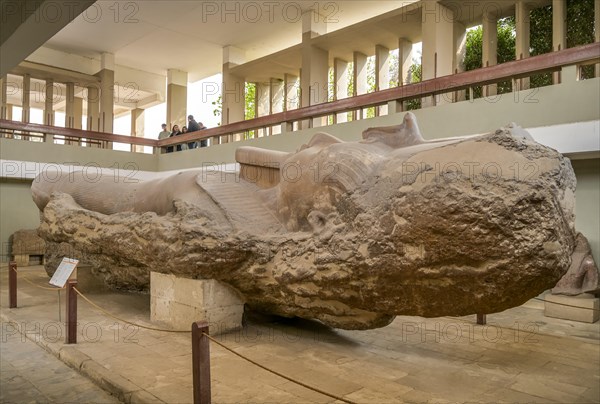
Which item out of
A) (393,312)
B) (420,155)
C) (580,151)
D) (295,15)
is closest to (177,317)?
(393,312)

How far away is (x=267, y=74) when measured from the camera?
12695 mm

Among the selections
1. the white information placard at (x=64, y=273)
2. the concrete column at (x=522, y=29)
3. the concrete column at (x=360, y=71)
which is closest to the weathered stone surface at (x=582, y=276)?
the concrete column at (x=522, y=29)

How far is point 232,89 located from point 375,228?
1083cm

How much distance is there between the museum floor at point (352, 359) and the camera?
2.93m

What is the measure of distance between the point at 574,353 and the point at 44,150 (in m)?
9.32

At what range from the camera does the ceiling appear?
10.3m

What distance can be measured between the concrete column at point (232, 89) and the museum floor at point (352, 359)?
28.2 feet

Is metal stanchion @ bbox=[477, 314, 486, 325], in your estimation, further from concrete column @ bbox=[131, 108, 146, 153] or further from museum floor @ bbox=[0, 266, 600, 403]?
concrete column @ bbox=[131, 108, 146, 153]

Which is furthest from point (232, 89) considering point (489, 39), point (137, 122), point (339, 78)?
point (489, 39)

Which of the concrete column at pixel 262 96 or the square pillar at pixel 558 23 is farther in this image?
the concrete column at pixel 262 96

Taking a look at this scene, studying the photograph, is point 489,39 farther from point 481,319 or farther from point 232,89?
point 232,89

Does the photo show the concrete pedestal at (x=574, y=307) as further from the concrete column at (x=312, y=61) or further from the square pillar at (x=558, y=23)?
the concrete column at (x=312, y=61)

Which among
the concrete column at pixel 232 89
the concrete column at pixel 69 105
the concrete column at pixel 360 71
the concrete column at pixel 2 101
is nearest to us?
the concrete column at pixel 360 71

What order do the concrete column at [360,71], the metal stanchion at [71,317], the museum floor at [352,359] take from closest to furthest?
the museum floor at [352,359], the metal stanchion at [71,317], the concrete column at [360,71]
